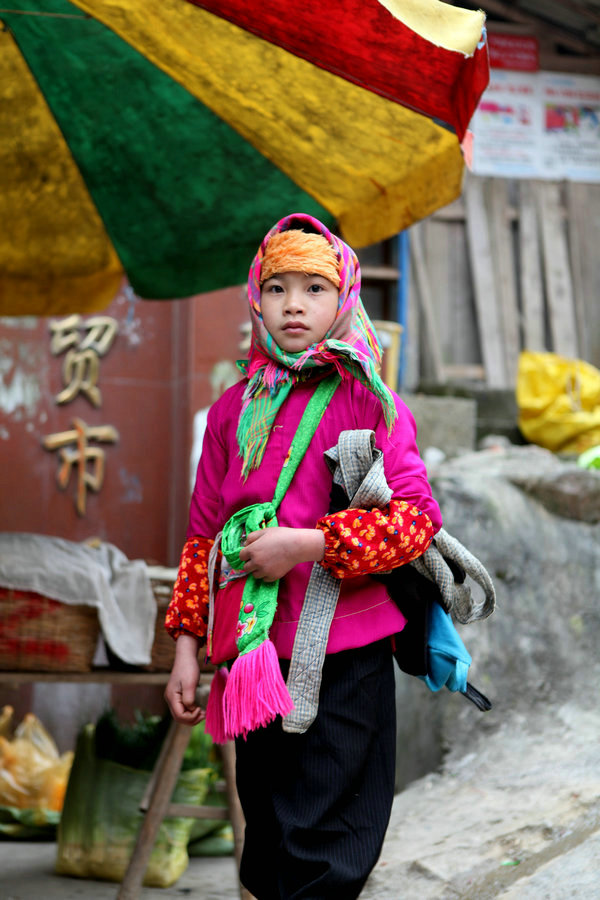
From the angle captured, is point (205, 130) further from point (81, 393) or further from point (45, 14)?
point (81, 393)

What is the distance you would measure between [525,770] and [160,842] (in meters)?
1.27

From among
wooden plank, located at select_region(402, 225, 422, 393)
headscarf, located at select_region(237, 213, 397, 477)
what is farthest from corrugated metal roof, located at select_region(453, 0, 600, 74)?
headscarf, located at select_region(237, 213, 397, 477)

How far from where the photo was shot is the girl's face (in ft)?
6.08

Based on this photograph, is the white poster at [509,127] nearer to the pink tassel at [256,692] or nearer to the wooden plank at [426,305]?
the wooden plank at [426,305]

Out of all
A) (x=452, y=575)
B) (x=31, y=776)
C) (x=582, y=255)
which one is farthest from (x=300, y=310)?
(x=582, y=255)

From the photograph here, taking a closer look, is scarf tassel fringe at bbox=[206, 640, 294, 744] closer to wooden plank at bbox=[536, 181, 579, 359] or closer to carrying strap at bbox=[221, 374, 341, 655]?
carrying strap at bbox=[221, 374, 341, 655]

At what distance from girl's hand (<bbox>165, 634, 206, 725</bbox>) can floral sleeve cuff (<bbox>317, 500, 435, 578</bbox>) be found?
39 centimetres

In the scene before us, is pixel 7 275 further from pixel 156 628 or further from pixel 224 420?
pixel 224 420

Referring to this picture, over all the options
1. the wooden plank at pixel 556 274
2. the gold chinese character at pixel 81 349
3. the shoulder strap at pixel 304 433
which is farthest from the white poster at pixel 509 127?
the shoulder strap at pixel 304 433

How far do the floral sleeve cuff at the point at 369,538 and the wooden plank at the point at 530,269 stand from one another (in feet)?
20.3

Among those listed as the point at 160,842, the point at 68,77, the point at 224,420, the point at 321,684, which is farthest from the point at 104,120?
the point at 160,842

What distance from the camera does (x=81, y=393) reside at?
5.58 metres

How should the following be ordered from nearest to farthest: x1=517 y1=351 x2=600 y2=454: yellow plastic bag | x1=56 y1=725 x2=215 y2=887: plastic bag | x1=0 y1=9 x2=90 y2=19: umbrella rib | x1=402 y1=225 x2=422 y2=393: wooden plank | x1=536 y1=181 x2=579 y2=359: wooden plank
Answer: x1=0 y1=9 x2=90 y2=19: umbrella rib → x1=56 y1=725 x2=215 y2=887: plastic bag → x1=517 y1=351 x2=600 y2=454: yellow plastic bag → x1=402 y1=225 x2=422 y2=393: wooden plank → x1=536 y1=181 x2=579 y2=359: wooden plank

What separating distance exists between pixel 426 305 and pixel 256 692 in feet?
19.9
